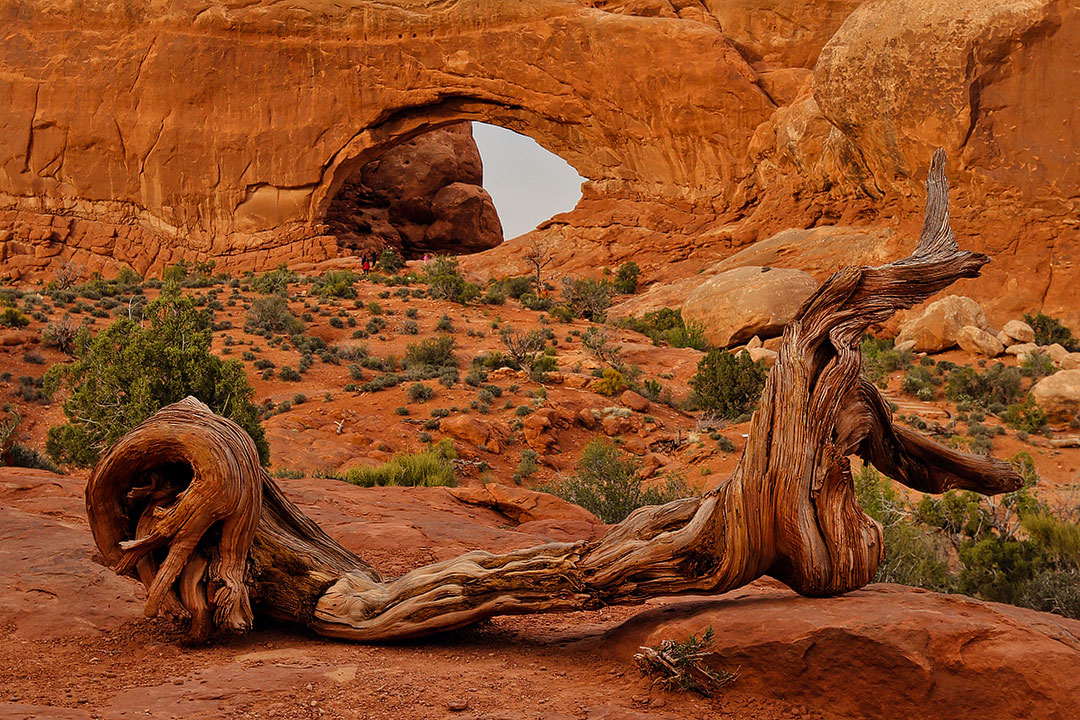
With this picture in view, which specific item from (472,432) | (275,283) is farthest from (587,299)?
(472,432)

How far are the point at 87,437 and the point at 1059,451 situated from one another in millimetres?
12663

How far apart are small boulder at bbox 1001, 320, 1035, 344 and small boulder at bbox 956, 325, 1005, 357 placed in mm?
491

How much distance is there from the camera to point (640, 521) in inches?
169

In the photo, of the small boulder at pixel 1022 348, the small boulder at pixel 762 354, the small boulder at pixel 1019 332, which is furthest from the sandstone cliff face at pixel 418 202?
the small boulder at pixel 1022 348

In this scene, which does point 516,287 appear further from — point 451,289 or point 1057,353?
point 1057,353

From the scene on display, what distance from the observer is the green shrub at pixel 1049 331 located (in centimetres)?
1919

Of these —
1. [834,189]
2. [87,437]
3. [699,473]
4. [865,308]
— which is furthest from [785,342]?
[834,189]

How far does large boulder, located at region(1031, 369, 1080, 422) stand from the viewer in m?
13.9

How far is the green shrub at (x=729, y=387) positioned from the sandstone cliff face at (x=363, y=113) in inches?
519

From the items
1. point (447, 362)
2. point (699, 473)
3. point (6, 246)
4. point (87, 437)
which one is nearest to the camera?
point (87, 437)

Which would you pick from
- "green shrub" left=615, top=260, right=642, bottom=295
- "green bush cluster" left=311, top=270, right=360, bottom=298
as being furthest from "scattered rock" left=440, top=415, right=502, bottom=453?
"green shrub" left=615, top=260, right=642, bottom=295

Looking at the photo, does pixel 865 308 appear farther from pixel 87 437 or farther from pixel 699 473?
pixel 87 437

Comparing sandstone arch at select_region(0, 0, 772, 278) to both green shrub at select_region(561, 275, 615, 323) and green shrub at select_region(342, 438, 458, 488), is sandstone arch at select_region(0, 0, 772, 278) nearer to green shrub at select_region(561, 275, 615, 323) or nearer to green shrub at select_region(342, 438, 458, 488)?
green shrub at select_region(561, 275, 615, 323)

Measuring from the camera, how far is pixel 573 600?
415cm
